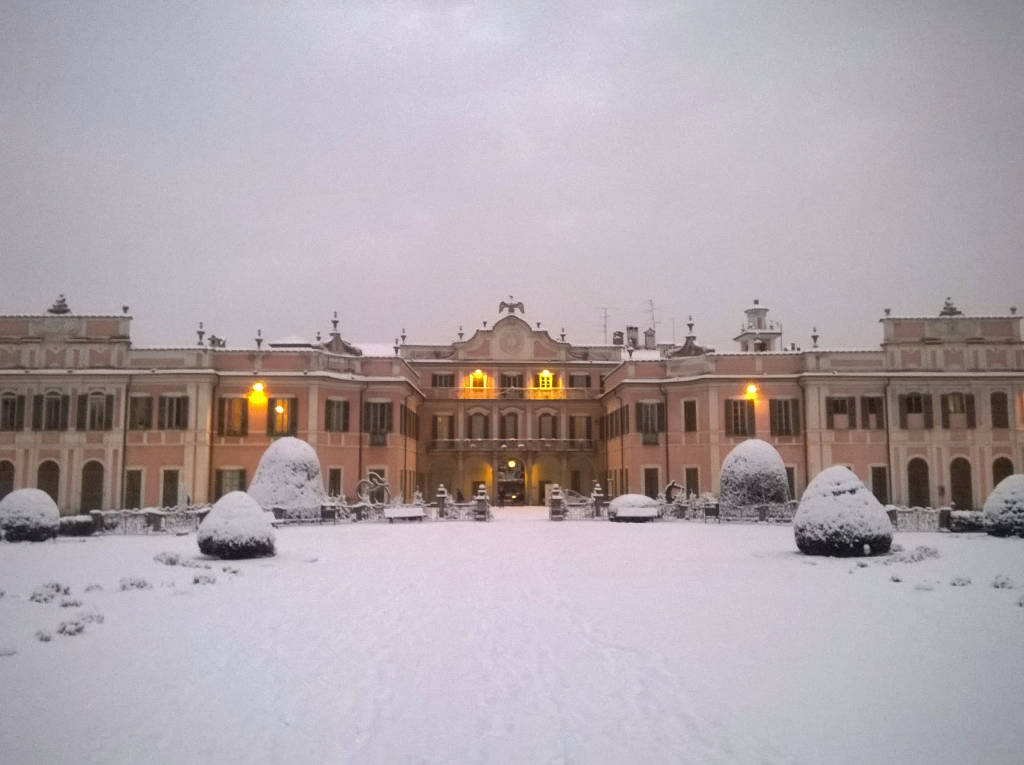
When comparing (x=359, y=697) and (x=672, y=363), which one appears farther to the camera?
(x=672, y=363)

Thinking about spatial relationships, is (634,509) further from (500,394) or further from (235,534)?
(500,394)

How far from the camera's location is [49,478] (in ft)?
116

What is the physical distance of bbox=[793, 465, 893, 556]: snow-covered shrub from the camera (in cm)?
1633

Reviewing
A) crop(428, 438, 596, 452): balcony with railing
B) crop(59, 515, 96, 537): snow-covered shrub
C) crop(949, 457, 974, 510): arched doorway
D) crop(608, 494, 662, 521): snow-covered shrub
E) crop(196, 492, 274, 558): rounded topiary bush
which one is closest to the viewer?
crop(196, 492, 274, 558): rounded topiary bush

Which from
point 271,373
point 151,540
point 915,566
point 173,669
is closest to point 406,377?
point 271,373

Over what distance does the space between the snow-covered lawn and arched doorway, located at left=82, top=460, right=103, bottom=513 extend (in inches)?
910

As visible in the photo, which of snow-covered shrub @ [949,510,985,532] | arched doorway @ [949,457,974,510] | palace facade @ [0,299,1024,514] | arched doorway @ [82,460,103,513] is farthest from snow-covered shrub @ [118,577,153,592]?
arched doorway @ [949,457,974,510]

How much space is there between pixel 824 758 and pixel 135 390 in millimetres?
36209

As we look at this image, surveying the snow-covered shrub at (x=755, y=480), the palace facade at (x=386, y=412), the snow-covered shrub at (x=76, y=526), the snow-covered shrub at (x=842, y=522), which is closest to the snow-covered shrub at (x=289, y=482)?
the snow-covered shrub at (x=76, y=526)

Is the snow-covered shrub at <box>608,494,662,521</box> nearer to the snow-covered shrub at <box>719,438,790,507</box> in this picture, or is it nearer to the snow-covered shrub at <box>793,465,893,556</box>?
the snow-covered shrub at <box>719,438,790,507</box>

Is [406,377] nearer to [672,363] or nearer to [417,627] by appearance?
[672,363]

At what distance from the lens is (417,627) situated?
31.8 ft

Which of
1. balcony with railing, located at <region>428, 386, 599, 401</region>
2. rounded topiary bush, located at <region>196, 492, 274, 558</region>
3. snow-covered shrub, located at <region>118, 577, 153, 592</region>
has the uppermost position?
balcony with railing, located at <region>428, 386, 599, 401</region>

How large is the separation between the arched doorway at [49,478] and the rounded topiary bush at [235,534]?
74.7ft
